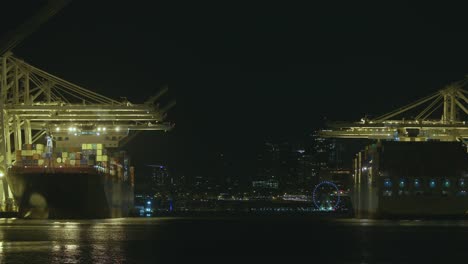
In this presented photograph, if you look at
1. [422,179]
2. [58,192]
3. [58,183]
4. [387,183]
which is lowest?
[58,192]

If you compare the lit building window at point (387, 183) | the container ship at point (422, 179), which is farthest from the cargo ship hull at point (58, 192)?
the container ship at point (422, 179)

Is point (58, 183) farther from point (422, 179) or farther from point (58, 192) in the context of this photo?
point (422, 179)

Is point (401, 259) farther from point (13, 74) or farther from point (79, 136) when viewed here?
point (79, 136)

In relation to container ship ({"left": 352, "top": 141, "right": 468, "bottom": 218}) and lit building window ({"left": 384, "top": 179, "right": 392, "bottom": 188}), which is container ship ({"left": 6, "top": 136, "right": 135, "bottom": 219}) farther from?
container ship ({"left": 352, "top": 141, "right": 468, "bottom": 218})

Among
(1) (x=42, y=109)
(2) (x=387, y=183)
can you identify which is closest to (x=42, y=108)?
(1) (x=42, y=109)

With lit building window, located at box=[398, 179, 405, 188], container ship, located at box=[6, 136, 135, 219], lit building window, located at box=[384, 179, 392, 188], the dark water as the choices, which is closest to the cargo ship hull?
container ship, located at box=[6, 136, 135, 219]

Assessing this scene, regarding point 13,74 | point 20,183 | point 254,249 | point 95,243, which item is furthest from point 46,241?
point 13,74

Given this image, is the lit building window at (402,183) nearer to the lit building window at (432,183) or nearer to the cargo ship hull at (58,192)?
the lit building window at (432,183)
